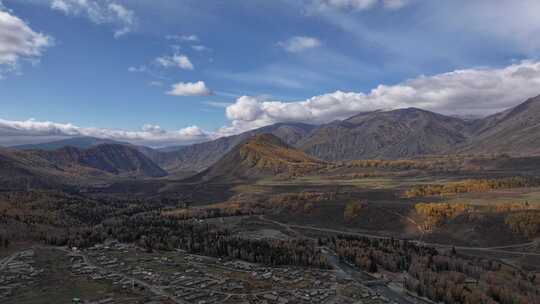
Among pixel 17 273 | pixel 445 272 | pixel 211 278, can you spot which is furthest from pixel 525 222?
pixel 17 273

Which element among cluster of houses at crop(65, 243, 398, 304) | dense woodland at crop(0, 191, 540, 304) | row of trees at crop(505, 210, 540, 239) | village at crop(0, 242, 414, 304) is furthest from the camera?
row of trees at crop(505, 210, 540, 239)

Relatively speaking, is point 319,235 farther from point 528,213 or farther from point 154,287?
point 154,287

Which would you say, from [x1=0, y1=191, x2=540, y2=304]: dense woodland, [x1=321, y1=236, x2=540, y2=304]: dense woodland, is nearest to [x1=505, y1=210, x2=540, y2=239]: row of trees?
[x1=0, y1=191, x2=540, y2=304]: dense woodland

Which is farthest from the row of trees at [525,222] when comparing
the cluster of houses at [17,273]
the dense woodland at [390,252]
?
A: the cluster of houses at [17,273]

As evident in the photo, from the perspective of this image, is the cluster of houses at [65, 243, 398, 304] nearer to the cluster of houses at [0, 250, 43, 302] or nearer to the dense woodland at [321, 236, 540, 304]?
the cluster of houses at [0, 250, 43, 302]

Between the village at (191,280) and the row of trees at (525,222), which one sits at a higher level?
the row of trees at (525,222)

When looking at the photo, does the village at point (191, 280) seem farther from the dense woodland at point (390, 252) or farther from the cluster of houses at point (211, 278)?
the dense woodland at point (390, 252)

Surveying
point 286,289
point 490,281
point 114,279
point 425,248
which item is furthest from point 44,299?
point 425,248

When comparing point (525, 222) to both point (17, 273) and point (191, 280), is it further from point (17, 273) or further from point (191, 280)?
point (17, 273)
